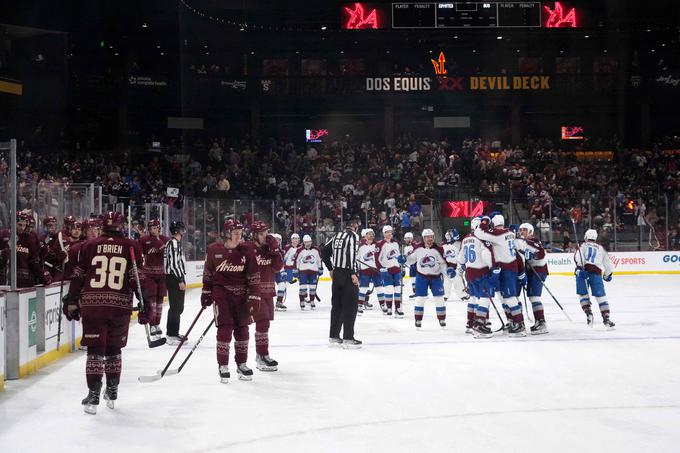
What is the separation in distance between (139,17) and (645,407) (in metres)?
29.6

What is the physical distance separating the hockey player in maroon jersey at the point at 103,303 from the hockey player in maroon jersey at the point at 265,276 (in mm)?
2152

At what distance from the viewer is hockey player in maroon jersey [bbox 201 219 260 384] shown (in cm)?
773

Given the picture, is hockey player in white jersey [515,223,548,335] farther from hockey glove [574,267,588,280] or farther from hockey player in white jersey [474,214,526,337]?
hockey glove [574,267,588,280]

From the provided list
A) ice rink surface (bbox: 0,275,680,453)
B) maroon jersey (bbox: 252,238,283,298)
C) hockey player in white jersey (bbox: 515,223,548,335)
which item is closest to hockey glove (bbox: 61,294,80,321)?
ice rink surface (bbox: 0,275,680,453)

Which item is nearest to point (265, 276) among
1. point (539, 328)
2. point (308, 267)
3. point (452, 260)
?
point (539, 328)

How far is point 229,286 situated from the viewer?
7.75 meters

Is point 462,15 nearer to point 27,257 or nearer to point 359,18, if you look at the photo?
point 359,18

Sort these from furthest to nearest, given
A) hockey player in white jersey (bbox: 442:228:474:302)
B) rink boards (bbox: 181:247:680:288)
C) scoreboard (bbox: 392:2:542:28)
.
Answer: scoreboard (bbox: 392:2:542:28)
rink boards (bbox: 181:247:680:288)
hockey player in white jersey (bbox: 442:228:474:302)

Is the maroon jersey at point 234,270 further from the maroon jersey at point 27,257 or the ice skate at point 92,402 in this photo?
the maroon jersey at point 27,257

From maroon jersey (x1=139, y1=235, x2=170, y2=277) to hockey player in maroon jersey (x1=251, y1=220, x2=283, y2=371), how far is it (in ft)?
7.39

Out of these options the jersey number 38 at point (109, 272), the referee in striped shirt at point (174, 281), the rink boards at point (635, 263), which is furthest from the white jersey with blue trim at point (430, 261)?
the rink boards at point (635, 263)

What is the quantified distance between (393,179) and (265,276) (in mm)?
20930

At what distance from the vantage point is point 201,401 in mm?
6773

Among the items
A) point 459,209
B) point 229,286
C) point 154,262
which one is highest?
→ point 459,209
